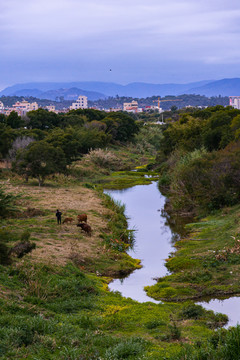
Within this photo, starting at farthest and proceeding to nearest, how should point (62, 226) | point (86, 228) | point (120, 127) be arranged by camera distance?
point (120, 127), point (62, 226), point (86, 228)

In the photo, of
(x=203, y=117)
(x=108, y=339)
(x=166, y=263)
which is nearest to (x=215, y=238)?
(x=166, y=263)

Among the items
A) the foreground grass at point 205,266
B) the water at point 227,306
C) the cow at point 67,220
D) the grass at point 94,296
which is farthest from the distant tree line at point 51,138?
the water at point 227,306

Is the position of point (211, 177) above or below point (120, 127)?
below

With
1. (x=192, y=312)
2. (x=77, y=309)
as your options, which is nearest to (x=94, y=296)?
(x=77, y=309)

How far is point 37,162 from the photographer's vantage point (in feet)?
139

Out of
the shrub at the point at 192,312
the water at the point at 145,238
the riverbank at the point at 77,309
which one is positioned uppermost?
the riverbank at the point at 77,309

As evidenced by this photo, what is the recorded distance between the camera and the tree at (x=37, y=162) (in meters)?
42.4

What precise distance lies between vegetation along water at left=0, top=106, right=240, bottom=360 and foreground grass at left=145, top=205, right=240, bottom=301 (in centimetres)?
6

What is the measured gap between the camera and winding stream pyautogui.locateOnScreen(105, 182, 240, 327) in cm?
1786

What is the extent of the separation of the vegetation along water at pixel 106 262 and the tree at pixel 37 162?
0.10m

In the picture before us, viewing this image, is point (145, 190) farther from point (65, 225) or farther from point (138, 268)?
point (138, 268)

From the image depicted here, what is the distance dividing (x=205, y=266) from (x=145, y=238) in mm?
8597

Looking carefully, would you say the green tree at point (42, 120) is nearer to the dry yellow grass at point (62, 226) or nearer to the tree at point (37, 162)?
the tree at point (37, 162)

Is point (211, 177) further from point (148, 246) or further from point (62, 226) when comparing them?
point (62, 226)
